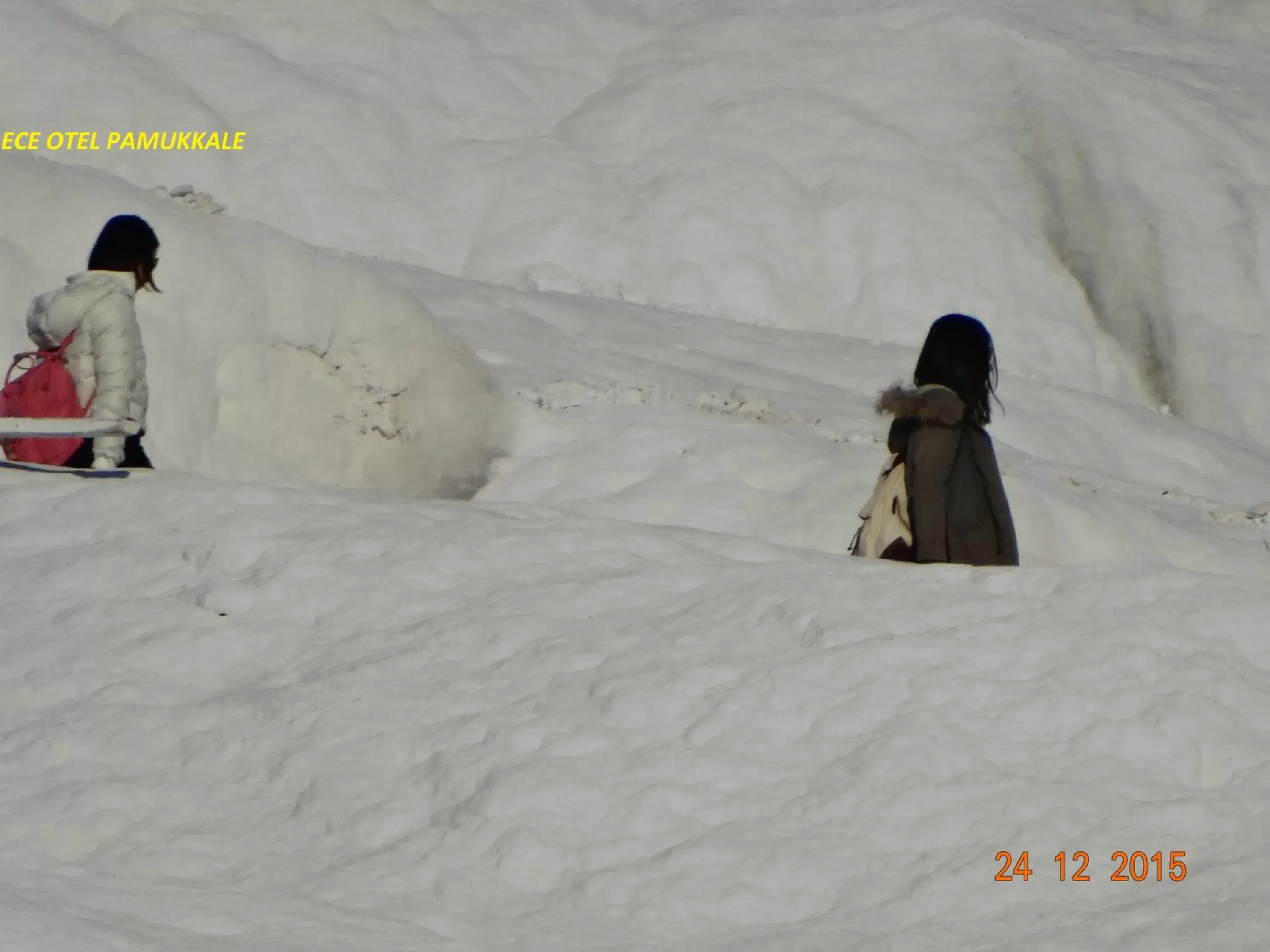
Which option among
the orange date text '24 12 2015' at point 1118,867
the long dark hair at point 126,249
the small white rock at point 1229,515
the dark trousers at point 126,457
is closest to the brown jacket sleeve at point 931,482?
the orange date text '24 12 2015' at point 1118,867

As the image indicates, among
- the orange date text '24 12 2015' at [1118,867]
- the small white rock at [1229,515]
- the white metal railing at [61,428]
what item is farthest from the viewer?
the small white rock at [1229,515]

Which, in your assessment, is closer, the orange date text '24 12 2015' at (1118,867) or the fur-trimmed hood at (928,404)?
the orange date text '24 12 2015' at (1118,867)

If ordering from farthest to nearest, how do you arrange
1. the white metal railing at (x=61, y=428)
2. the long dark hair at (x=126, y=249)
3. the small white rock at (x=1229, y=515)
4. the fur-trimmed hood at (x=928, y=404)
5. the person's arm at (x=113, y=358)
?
the small white rock at (x=1229, y=515) < the long dark hair at (x=126, y=249) < the person's arm at (x=113, y=358) < the white metal railing at (x=61, y=428) < the fur-trimmed hood at (x=928, y=404)

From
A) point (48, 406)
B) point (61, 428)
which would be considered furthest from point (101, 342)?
point (61, 428)

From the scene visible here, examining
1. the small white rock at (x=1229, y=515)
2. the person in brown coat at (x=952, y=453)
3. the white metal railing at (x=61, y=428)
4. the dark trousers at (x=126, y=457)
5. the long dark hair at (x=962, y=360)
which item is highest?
the long dark hair at (x=962, y=360)

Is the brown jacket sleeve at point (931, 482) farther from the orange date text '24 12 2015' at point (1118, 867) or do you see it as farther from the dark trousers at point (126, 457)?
the dark trousers at point (126, 457)

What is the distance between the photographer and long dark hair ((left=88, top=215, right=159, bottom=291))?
18.4ft

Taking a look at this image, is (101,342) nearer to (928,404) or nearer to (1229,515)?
(928,404)

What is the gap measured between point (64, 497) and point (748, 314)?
449 inches

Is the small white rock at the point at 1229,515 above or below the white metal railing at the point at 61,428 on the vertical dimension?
below

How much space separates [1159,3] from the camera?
21.7 meters

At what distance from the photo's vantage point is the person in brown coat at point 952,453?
4.74m

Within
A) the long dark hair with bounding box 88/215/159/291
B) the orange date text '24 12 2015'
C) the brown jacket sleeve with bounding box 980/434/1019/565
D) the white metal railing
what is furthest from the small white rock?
the orange date text '24 12 2015'

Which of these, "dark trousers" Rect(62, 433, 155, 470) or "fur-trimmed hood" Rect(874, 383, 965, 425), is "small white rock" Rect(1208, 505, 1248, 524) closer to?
"fur-trimmed hood" Rect(874, 383, 965, 425)
